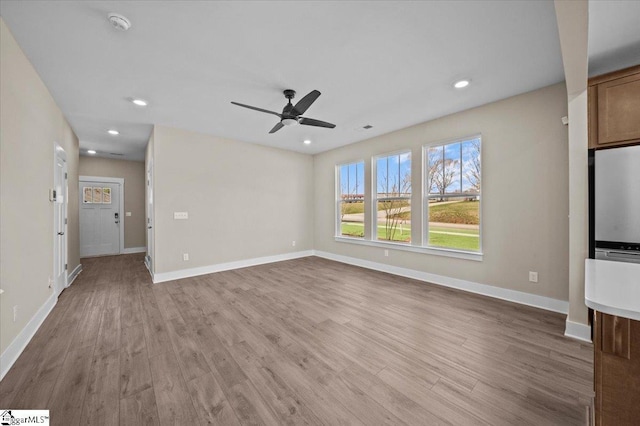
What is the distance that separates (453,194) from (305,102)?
2.76 m

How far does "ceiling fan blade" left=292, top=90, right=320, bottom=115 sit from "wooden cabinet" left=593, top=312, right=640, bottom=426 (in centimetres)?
251

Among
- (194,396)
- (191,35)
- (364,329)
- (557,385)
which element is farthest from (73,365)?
(557,385)

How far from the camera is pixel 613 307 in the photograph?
797mm

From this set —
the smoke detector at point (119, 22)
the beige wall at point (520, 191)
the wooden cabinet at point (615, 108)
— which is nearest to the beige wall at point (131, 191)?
the smoke detector at point (119, 22)

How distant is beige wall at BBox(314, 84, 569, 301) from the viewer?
2895 mm

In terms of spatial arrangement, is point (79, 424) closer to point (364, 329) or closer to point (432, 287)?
point (364, 329)

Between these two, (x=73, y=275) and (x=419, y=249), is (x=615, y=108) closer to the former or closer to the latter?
(x=419, y=249)

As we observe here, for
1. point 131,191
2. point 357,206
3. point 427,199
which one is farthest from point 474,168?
point 131,191

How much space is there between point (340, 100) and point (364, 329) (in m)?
2.89

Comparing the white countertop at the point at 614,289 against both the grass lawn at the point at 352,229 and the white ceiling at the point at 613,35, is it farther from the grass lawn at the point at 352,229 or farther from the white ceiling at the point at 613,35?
the grass lawn at the point at 352,229

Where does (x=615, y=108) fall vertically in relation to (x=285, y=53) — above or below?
below

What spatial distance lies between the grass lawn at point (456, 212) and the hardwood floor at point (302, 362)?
1187 mm

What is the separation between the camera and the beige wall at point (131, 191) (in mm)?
6699

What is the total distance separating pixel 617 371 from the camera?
86 cm
